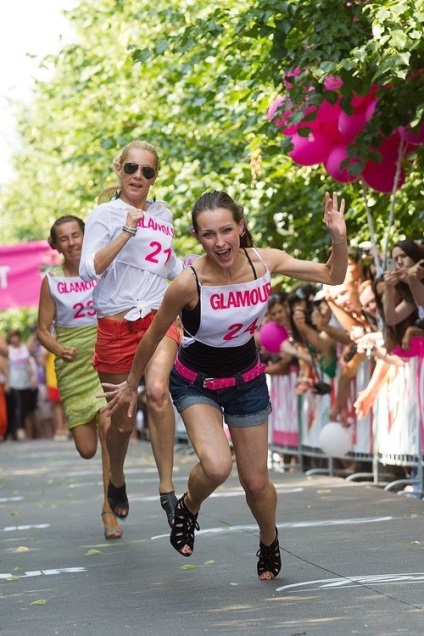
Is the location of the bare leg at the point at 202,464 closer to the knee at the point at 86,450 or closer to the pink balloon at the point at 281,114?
the knee at the point at 86,450

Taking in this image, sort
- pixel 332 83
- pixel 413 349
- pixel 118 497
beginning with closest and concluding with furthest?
pixel 118 497 → pixel 332 83 → pixel 413 349

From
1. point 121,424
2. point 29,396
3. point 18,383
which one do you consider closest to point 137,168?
point 121,424

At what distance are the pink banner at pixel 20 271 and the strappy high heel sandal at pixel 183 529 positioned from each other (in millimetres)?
17730

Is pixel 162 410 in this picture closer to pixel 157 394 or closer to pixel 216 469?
pixel 157 394

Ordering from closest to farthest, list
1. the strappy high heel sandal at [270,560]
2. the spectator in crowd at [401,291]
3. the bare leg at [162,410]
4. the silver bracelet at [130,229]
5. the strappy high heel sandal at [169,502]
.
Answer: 1. the strappy high heel sandal at [270,560]
2. the strappy high heel sandal at [169,502]
3. the bare leg at [162,410]
4. the silver bracelet at [130,229]
5. the spectator in crowd at [401,291]

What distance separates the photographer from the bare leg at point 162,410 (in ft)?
27.7

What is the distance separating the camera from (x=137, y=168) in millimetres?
8875

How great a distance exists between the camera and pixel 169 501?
327 inches

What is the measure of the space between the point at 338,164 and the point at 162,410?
3.48m

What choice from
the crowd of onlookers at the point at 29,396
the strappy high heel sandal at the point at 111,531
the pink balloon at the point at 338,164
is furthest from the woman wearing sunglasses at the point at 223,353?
the crowd of onlookers at the point at 29,396

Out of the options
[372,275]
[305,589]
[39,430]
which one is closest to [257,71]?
[372,275]

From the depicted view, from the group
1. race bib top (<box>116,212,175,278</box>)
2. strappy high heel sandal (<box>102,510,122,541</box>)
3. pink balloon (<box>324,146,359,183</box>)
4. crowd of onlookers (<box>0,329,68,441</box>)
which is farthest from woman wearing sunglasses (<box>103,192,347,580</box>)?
crowd of onlookers (<box>0,329,68,441</box>)

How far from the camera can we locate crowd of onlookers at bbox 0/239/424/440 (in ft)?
38.8

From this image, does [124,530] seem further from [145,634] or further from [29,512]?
[145,634]
